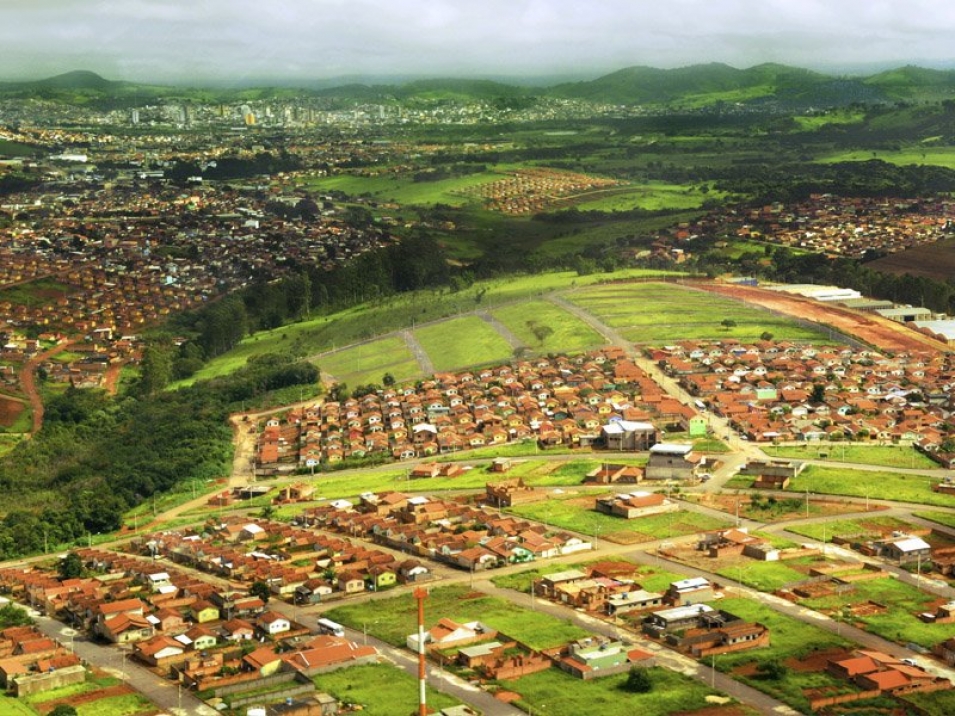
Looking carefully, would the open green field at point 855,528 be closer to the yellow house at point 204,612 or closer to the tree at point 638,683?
the tree at point 638,683

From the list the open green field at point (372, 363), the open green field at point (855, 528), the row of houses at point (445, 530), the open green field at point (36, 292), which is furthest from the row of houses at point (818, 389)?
the open green field at point (36, 292)

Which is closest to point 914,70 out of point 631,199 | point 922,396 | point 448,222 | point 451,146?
point 451,146

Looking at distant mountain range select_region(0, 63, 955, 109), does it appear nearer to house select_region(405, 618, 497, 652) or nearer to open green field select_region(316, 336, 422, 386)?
open green field select_region(316, 336, 422, 386)

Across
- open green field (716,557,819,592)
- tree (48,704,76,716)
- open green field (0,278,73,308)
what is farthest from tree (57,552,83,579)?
open green field (0,278,73,308)

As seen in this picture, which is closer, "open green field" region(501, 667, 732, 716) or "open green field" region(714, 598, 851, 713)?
"open green field" region(501, 667, 732, 716)

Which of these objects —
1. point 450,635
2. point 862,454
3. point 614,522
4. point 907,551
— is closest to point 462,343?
point 862,454

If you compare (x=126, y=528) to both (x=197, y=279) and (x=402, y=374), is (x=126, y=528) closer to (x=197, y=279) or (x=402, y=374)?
(x=402, y=374)
